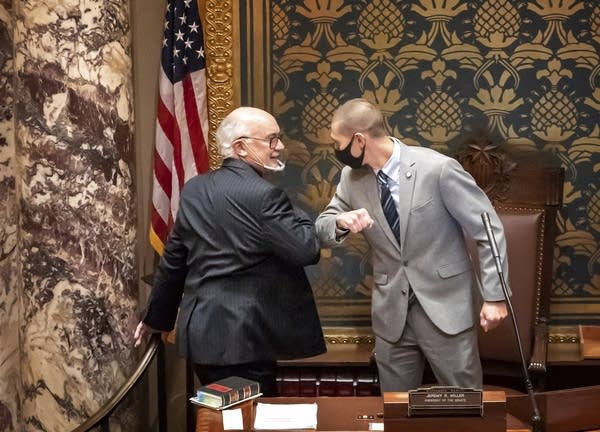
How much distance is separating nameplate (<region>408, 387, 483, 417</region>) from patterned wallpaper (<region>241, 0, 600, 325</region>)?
231cm

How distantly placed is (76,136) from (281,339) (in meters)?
1.36

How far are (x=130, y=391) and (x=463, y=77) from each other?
2320 millimetres

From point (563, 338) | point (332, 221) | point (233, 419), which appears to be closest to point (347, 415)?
point (233, 419)

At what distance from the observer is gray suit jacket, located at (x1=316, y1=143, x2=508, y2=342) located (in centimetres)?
341

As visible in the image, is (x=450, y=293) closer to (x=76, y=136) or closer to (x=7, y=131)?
(x=76, y=136)

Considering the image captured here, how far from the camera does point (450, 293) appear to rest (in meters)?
3.50

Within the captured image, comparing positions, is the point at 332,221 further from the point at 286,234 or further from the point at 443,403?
the point at 443,403

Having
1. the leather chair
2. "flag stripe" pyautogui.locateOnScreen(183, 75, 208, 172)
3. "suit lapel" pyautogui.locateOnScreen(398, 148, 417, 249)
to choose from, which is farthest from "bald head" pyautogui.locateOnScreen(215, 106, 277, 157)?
the leather chair

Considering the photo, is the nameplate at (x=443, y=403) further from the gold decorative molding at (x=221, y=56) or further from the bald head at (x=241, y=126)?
the gold decorative molding at (x=221, y=56)

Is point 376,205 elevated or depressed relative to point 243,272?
elevated

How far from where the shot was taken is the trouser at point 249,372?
3447 mm

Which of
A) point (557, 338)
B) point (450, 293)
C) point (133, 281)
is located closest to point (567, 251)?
point (557, 338)

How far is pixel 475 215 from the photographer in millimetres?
3377

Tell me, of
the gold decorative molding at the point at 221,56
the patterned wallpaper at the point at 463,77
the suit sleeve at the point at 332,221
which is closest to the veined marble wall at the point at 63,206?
the gold decorative molding at the point at 221,56
